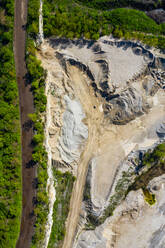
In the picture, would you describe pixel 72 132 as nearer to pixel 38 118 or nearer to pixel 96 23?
pixel 38 118

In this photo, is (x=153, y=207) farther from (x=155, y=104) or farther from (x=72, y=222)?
(x=155, y=104)

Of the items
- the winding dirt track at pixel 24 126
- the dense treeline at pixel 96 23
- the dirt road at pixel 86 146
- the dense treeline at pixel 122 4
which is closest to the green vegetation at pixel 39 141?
the winding dirt track at pixel 24 126

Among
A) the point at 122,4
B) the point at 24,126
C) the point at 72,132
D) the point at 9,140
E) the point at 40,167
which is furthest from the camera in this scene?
the point at 122,4

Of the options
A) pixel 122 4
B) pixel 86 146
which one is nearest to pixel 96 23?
pixel 122 4

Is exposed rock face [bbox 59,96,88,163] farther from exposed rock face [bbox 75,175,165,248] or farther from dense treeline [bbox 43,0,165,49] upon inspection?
exposed rock face [bbox 75,175,165,248]

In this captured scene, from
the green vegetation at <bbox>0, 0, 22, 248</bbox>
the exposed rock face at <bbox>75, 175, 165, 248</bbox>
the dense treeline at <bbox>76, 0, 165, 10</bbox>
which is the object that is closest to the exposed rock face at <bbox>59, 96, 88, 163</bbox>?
the green vegetation at <bbox>0, 0, 22, 248</bbox>

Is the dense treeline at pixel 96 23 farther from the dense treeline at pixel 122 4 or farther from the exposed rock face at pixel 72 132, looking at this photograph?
the exposed rock face at pixel 72 132
